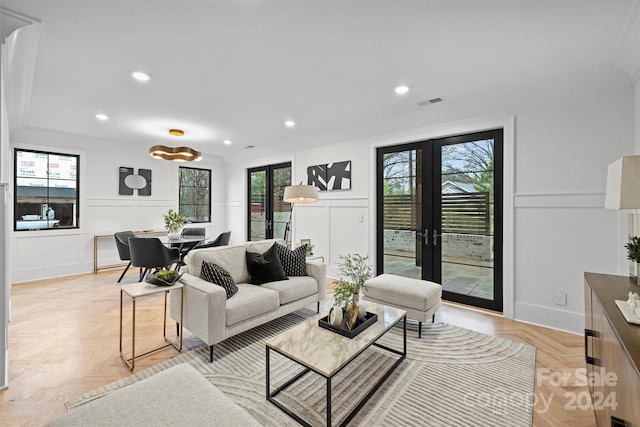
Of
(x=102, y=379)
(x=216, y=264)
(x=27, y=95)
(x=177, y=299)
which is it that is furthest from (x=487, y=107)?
(x=27, y=95)

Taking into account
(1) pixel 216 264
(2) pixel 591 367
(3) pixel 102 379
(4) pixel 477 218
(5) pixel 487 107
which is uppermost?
(5) pixel 487 107

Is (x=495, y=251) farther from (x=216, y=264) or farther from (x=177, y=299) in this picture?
(x=177, y=299)

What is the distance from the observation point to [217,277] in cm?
262

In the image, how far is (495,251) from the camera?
350 cm

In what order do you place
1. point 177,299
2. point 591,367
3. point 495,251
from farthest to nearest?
point 495,251, point 177,299, point 591,367

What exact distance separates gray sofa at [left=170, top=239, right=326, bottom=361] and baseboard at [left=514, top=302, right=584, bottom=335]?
89.3 inches

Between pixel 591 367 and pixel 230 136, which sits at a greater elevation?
pixel 230 136

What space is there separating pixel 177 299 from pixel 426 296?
236cm

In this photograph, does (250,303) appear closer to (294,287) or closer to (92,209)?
(294,287)

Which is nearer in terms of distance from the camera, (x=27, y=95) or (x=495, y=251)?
(x=27, y=95)

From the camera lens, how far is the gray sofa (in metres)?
2.35

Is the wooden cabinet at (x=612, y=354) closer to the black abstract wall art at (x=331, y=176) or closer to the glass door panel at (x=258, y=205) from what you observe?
the black abstract wall art at (x=331, y=176)

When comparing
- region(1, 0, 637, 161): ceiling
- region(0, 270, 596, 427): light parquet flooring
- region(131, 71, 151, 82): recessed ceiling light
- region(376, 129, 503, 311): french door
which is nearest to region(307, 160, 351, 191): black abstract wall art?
region(376, 129, 503, 311): french door

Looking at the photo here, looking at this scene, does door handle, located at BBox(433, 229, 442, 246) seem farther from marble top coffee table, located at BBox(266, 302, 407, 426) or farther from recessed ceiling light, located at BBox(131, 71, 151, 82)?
recessed ceiling light, located at BBox(131, 71, 151, 82)
